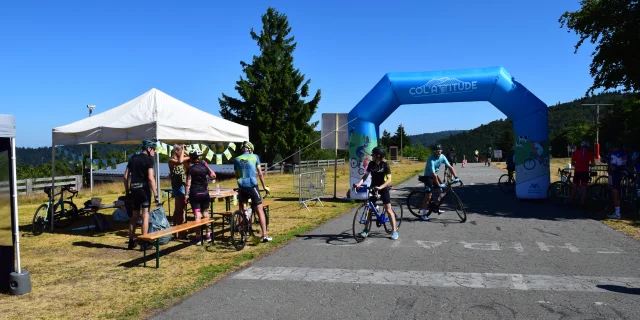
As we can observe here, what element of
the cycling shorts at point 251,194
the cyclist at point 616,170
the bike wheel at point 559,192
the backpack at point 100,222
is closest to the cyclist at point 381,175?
the cycling shorts at point 251,194

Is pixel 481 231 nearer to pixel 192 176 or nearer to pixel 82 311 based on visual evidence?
pixel 192 176

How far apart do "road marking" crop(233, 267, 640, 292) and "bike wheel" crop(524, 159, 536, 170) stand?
8.80 m

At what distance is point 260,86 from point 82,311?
37.5 m

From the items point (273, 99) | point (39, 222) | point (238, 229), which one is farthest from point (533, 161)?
point (273, 99)

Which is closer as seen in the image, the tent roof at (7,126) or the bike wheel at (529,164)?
the tent roof at (7,126)

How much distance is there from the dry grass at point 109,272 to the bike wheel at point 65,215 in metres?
0.36

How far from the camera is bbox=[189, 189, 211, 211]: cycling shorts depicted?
816 cm

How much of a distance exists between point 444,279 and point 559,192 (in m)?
11.4

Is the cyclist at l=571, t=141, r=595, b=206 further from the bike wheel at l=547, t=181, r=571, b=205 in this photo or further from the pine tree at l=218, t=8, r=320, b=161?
the pine tree at l=218, t=8, r=320, b=161

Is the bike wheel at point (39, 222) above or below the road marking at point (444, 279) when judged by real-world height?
above

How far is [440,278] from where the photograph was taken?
5.97 metres

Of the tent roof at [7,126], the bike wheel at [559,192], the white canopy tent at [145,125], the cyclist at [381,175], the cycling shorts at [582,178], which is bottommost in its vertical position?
the bike wheel at [559,192]

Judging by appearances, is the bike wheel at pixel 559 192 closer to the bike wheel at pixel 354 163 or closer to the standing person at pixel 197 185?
the bike wheel at pixel 354 163

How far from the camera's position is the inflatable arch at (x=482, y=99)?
1389cm
